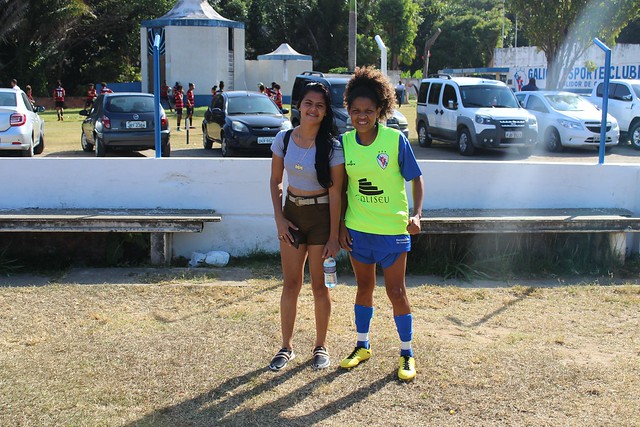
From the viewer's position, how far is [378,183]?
175 inches

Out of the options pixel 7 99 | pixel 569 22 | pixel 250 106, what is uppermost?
pixel 569 22

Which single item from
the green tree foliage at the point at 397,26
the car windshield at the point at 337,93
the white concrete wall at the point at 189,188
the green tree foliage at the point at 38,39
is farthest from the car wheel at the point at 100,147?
the green tree foliage at the point at 397,26

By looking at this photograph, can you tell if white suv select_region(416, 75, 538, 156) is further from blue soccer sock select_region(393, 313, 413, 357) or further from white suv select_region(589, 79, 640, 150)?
blue soccer sock select_region(393, 313, 413, 357)

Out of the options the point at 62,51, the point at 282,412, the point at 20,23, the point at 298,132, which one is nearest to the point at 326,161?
the point at 298,132

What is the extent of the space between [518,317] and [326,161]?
96.2 inches

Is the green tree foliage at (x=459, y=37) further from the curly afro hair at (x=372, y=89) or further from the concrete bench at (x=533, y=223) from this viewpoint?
the curly afro hair at (x=372, y=89)

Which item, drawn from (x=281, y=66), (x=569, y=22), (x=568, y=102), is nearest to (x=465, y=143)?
(x=568, y=102)

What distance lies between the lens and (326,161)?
4445mm

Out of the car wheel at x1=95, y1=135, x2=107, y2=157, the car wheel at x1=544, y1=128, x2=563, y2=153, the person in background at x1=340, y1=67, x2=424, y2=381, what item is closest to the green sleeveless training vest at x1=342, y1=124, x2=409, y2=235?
the person in background at x1=340, y1=67, x2=424, y2=381

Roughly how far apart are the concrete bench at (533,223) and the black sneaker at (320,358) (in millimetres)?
2519

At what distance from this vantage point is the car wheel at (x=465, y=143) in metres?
16.6

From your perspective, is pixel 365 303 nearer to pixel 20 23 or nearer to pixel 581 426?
pixel 581 426

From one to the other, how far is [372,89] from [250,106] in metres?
11.6

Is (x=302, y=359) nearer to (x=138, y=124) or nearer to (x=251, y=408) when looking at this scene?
(x=251, y=408)
